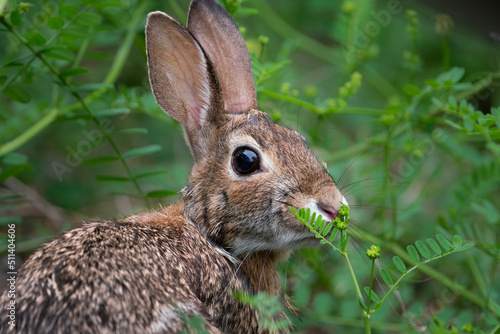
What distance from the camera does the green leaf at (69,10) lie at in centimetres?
414

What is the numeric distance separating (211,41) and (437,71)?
3.73m

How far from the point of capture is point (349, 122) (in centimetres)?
702

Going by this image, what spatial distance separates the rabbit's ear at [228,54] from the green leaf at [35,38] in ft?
3.15

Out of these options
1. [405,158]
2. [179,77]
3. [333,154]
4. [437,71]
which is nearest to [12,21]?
[179,77]

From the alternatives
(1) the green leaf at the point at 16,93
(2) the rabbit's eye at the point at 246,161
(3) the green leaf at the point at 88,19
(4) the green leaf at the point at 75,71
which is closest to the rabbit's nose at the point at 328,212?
(2) the rabbit's eye at the point at 246,161

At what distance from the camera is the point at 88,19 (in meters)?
4.23

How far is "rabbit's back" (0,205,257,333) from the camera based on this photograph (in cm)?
297

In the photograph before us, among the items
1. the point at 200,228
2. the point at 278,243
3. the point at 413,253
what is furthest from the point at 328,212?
the point at 200,228

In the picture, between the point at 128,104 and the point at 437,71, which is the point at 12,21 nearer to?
the point at 128,104

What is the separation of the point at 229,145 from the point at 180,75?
62 cm

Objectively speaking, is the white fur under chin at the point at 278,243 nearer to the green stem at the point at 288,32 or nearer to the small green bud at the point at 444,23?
the small green bud at the point at 444,23

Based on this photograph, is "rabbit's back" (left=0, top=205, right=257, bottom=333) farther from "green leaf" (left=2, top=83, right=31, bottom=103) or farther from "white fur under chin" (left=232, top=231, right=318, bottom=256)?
"green leaf" (left=2, top=83, right=31, bottom=103)

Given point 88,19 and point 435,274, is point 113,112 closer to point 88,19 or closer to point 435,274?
point 88,19

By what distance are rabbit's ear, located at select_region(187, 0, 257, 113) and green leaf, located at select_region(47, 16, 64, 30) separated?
82cm
